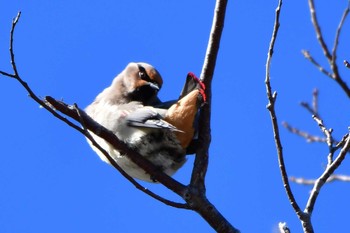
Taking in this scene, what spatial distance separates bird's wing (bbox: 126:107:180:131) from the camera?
185 inches

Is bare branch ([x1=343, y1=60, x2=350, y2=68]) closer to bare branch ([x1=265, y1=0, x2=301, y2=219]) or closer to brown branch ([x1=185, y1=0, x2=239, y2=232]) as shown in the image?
bare branch ([x1=265, y1=0, x2=301, y2=219])

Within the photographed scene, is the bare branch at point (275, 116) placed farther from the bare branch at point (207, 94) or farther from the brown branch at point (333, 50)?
the bare branch at point (207, 94)

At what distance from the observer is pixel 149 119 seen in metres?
4.81

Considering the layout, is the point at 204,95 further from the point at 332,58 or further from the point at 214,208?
the point at 332,58

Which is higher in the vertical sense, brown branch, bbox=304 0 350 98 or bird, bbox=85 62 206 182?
bird, bbox=85 62 206 182

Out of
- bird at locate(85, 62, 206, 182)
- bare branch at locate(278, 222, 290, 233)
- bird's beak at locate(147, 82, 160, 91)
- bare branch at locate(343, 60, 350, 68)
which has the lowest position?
bare branch at locate(278, 222, 290, 233)

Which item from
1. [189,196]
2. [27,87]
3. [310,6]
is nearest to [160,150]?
[189,196]

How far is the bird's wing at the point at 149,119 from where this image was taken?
15.4 ft

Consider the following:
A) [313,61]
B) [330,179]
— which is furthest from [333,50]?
[330,179]

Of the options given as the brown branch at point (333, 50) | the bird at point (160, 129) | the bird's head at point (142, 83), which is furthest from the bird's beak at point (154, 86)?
the brown branch at point (333, 50)

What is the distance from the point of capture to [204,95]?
466 cm

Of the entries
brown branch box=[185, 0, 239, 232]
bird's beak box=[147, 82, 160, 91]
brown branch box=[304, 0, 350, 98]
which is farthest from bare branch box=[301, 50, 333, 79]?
bird's beak box=[147, 82, 160, 91]

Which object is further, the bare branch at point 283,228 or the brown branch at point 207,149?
the brown branch at point 207,149

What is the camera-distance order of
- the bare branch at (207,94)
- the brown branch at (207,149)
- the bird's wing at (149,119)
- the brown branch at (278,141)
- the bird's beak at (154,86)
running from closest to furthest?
the brown branch at (278,141) → the brown branch at (207,149) → the bare branch at (207,94) → the bird's wing at (149,119) → the bird's beak at (154,86)
